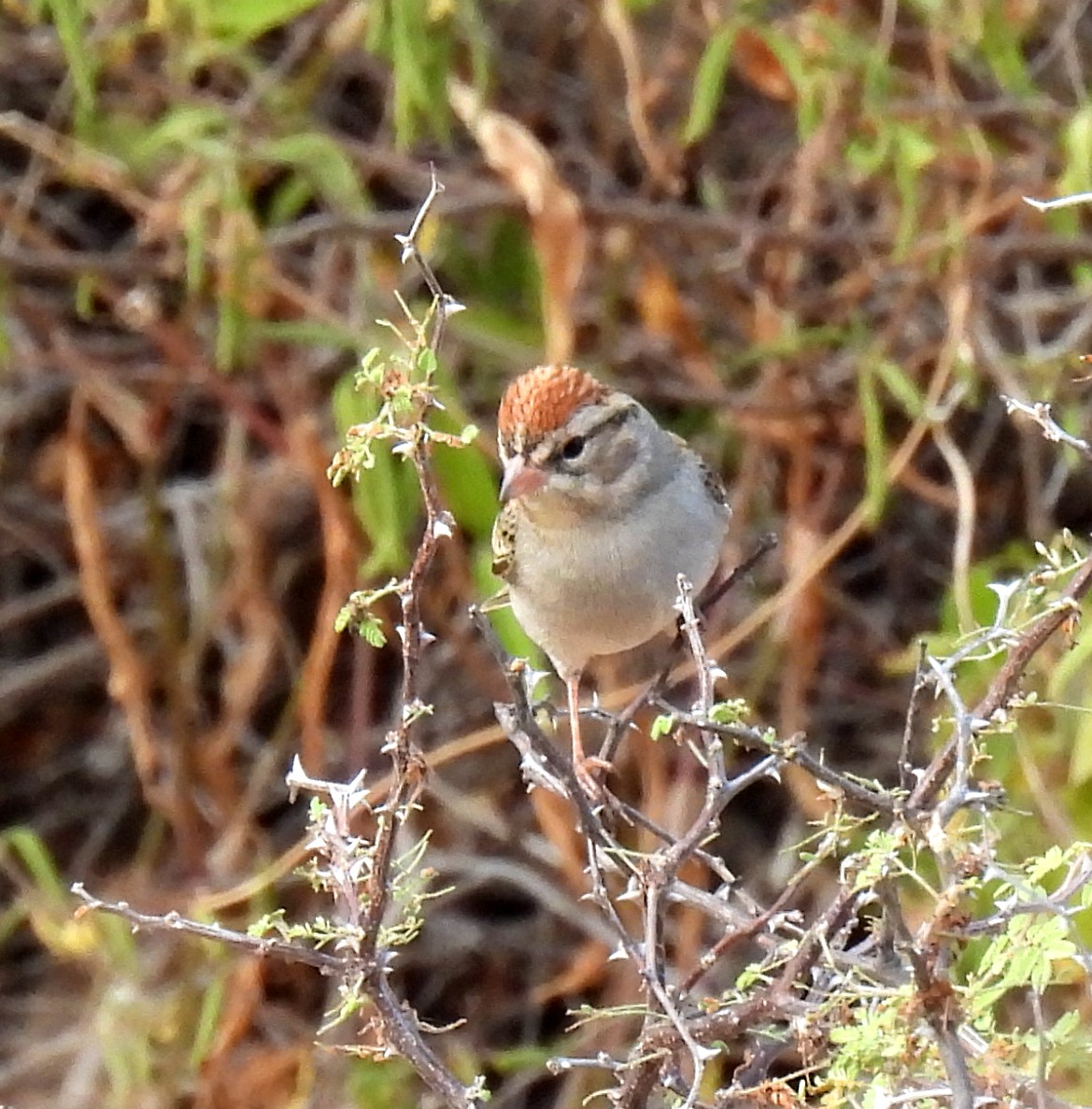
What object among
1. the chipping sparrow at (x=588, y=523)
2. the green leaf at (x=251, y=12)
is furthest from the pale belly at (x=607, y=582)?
the green leaf at (x=251, y=12)

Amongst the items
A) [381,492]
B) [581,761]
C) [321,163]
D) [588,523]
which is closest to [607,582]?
[588,523]

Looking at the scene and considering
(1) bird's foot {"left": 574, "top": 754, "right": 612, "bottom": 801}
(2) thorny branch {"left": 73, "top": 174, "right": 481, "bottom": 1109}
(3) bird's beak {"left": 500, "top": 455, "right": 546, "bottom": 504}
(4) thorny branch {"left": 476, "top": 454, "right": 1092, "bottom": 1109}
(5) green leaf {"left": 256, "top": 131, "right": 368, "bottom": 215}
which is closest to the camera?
(4) thorny branch {"left": 476, "top": 454, "right": 1092, "bottom": 1109}

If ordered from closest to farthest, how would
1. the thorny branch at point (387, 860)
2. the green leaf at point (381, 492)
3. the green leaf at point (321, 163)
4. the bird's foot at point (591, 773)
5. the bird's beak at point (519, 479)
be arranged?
the thorny branch at point (387, 860)
the bird's foot at point (591, 773)
the bird's beak at point (519, 479)
the green leaf at point (381, 492)
the green leaf at point (321, 163)

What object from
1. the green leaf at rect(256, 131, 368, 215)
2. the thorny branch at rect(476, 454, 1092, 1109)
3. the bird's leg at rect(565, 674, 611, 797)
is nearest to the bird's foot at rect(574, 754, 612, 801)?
the bird's leg at rect(565, 674, 611, 797)

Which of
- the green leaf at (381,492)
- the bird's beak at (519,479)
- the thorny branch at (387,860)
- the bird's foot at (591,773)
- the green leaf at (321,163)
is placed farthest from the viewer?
the green leaf at (321,163)

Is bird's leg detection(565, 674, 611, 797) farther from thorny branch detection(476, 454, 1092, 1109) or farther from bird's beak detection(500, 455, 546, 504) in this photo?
thorny branch detection(476, 454, 1092, 1109)

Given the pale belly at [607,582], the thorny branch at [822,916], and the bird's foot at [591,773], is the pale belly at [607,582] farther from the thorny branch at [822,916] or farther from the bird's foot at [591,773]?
the thorny branch at [822,916]

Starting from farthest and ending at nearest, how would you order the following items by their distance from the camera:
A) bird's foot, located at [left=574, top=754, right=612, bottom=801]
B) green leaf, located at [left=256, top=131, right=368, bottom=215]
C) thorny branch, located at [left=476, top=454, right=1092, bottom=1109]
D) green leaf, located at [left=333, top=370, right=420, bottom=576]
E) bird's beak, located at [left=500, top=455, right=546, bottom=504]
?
green leaf, located at [left=256, top=131, right=368, bottom=215], green leaf, located at [left=333, top=370, right=420, bottom=576], bird's beak, located at [left=500, top=455, right=546, bottom=504], bird's foot, located at [left=574, top=754, right=612, bottom=801], thorny branch, located at [left=476, top=454, right=1092, bottom=1109]
